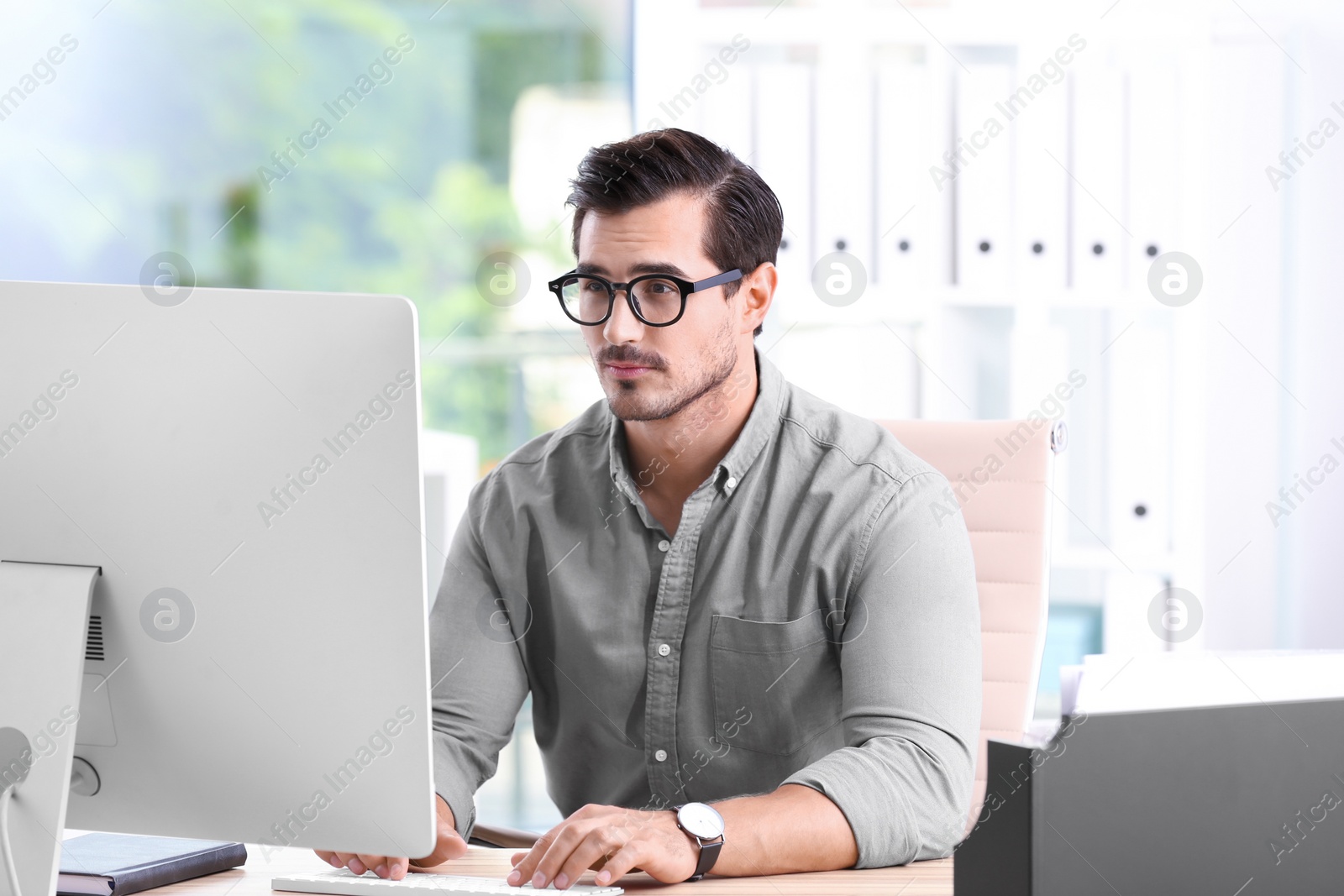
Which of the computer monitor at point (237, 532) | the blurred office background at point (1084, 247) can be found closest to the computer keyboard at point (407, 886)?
the computer monitor at point (237, 532)

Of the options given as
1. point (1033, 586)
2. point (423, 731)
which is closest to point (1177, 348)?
point (1033, 586)

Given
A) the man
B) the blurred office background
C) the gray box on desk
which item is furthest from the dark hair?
the blurred office background

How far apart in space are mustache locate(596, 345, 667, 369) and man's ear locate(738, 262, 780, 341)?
0.53 ft

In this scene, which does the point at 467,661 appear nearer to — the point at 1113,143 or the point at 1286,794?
the point at 1286,794

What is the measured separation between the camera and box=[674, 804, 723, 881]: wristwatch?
1.01 meters

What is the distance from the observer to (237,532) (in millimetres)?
829

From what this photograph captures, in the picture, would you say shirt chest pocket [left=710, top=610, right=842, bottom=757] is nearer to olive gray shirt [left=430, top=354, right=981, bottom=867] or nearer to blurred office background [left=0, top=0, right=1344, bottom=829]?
olive gray shirt [left=430, top=354, right=981, bottom=867]

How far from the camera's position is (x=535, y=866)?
38.4 inches

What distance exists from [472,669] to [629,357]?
1.32 ft

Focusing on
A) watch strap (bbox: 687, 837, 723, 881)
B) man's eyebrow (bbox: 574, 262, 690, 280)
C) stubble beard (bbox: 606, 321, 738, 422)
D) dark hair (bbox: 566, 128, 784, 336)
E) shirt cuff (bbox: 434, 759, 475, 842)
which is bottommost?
shirt cuff (bbox: 434, 759, 475, 842)

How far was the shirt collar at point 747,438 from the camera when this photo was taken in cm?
145

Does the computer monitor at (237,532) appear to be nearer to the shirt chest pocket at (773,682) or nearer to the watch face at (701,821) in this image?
the watch face at (701,821)

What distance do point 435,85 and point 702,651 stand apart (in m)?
3.35

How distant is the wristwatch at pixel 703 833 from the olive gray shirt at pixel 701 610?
0.85ft
